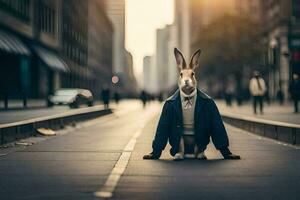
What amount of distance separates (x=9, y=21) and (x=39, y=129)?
30001 mm

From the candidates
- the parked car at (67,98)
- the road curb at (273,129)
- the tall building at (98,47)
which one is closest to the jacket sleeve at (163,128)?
the road curb at (273,129)

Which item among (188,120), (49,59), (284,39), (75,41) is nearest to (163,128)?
(188,120)

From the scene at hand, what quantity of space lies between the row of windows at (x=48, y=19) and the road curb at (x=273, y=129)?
40751 mm

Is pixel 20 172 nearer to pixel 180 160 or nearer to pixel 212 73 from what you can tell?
pixel 180 160

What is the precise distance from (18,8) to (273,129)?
37486 millimetres

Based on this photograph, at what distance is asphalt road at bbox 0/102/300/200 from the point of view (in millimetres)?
6648

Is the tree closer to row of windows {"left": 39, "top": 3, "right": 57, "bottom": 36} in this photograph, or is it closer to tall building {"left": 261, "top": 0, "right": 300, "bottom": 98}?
tall building {"left": 261, "top": 0, "right": 300, "bottom": 98}

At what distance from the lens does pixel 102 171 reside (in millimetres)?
8570

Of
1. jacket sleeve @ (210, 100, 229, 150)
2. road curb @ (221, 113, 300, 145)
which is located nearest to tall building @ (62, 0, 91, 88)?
road curb @ (221, 113, 300, 145)

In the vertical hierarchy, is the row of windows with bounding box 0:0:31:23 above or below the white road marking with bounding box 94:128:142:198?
above

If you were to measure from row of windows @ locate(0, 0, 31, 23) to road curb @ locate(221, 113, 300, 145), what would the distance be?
28227 mm

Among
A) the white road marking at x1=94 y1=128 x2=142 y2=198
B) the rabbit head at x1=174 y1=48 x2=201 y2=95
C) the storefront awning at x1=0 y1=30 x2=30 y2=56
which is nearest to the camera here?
the white road marking at x1=94 y1=128 x2=142 y2=198

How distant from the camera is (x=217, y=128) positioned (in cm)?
995

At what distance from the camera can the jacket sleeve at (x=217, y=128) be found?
9.95m
